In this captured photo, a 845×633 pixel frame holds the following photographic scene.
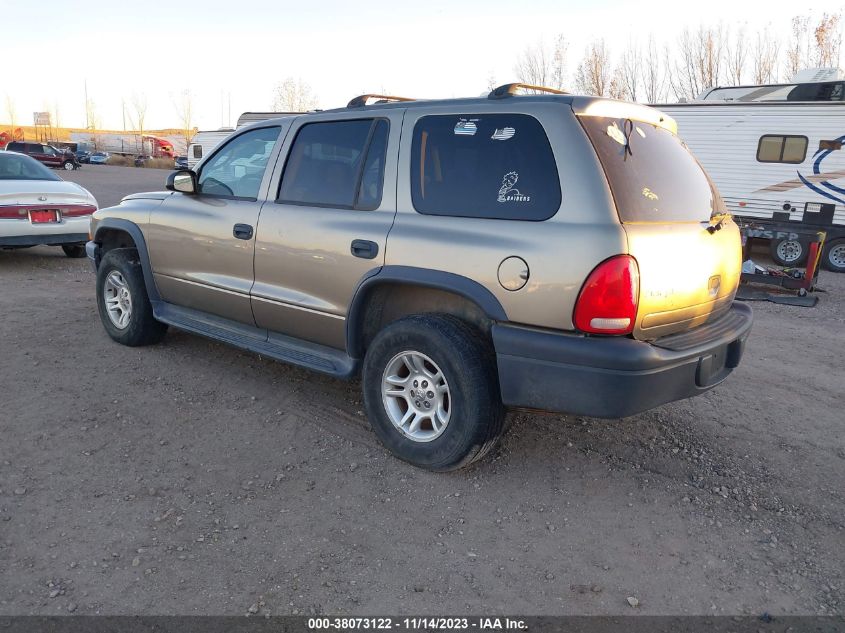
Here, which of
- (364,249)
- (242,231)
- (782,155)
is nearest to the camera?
(364,249)

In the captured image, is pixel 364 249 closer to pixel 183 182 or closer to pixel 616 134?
pixel 616 134

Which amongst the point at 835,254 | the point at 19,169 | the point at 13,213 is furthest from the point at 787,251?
the point at 19,169

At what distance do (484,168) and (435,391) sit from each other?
1163 millimetres

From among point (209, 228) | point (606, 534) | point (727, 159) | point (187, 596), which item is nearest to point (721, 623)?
point (606, 534)

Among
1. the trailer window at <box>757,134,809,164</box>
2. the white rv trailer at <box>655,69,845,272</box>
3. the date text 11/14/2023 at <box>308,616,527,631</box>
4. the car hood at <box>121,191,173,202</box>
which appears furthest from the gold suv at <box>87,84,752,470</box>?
the trailer window at <box>757,134,809,164</box>

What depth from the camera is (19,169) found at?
347 inches

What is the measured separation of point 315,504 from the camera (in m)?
3.15

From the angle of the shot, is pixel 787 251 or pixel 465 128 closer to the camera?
pixel 465 128

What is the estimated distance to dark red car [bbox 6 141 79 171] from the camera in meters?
35.2

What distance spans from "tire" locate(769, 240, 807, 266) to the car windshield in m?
12.4

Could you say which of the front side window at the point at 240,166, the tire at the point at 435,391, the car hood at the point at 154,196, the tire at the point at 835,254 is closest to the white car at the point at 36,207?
the car hood at the point at 154,196

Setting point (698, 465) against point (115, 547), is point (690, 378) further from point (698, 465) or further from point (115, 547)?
point (115, 547)

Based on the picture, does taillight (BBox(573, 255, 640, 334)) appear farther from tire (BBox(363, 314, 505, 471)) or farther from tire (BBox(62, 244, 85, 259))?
tire (BBox(62, 244, 85, 259))

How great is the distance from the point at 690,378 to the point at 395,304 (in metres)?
1.59
